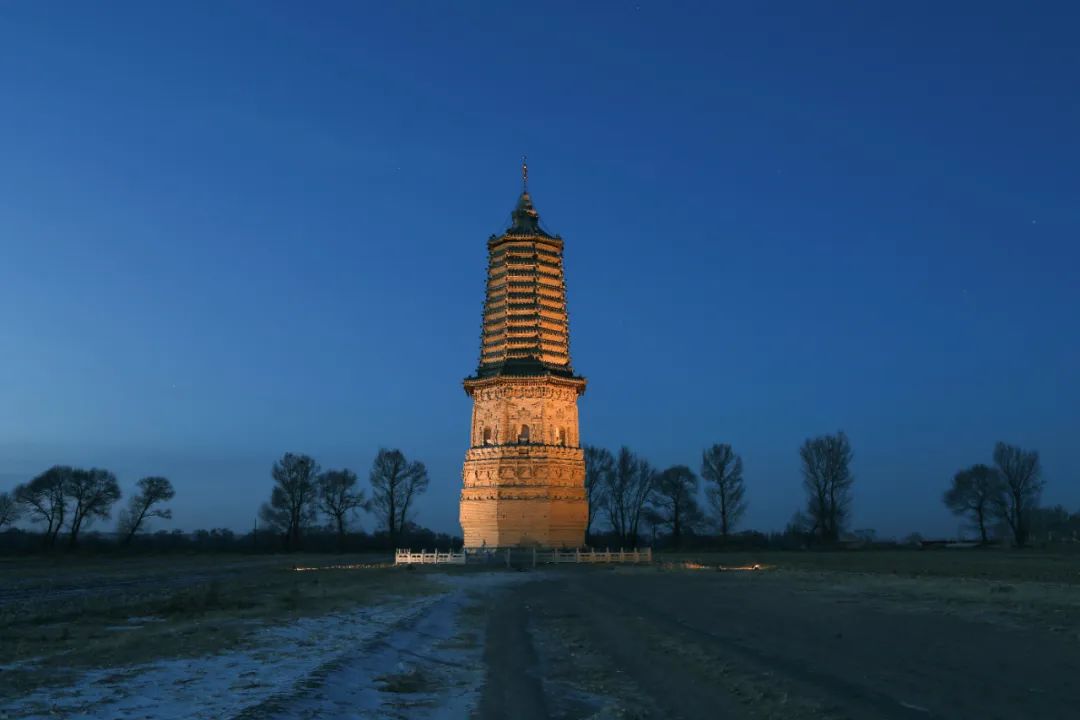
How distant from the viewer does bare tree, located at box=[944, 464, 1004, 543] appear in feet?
265

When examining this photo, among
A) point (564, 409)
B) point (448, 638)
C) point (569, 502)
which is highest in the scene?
point (564, 409)

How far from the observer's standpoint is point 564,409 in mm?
59281

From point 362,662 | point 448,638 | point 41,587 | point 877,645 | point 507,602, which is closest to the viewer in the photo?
point 362,662

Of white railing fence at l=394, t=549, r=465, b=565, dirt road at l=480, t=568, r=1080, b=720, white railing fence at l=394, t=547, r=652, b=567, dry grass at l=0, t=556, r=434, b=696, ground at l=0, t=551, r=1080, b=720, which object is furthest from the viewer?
white railing fence at l=394, t=549, r=465, b=565

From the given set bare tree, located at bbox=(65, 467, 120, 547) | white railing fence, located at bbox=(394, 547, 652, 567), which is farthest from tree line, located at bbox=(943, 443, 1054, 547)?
bare tree, located at bbox=(65, 467, 120, 547)

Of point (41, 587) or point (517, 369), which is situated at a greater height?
point (517, 369)

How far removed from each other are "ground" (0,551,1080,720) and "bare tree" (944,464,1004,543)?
64929mm

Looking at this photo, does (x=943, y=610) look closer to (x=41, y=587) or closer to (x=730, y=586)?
(x=730, y=586)

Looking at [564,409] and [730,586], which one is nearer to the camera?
[730,586]

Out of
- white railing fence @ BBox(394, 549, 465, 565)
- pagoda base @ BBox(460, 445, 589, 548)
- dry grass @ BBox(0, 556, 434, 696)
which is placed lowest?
dry grass @ BBox(0, 556, 434, 696)

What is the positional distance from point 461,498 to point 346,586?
95.0ft

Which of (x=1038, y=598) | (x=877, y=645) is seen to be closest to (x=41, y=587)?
(x=877, y=645)

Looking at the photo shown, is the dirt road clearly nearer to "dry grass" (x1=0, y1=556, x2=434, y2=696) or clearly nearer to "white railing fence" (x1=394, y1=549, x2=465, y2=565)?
"dry grass" (x1=0, y1=556, x2=434, y2=696)

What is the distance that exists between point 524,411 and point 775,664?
4561 centimetres
